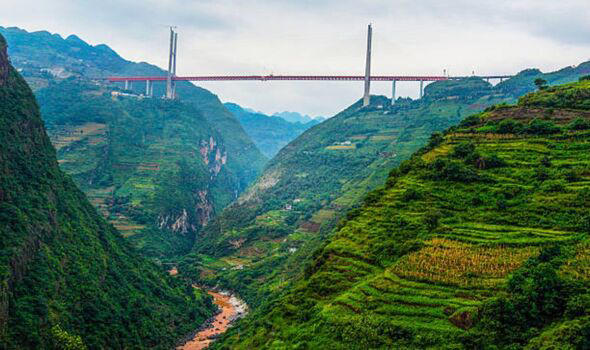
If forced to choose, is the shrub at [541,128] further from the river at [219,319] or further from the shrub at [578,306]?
the river at [219,319]

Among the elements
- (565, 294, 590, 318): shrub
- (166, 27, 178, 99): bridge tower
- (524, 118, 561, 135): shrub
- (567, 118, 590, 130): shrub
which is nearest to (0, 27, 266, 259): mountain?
(166, 27, 178, 99): bridge tower

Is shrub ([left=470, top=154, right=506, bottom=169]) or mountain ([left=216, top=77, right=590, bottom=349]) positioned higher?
shrub ([left=470, top=154, right=506, bottom=169])

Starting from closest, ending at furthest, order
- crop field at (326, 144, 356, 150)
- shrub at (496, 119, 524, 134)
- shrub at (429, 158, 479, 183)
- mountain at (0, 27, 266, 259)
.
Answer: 1. shrub at (429, 158, 479, 183)
2. shrub at (496, 119, 524, 134)
3. mountain at (0, 27, 266, 259)
4. crop field at (326, 144, 356, 150)

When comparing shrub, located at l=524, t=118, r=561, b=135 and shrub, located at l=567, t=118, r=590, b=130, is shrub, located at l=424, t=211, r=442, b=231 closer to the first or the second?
shrub, located at l=524, t=118, r=561, b=135

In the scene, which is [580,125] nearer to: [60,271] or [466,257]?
[466,257]

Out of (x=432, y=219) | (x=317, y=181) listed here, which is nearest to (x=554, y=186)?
(x=432, y=219)

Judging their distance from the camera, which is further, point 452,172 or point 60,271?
point 60,271
